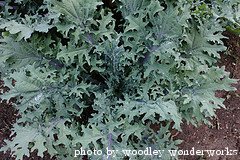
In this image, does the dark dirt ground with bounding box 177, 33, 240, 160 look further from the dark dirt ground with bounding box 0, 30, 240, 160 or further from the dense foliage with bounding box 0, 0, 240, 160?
the dense foliage with bounding box 0, 0, 240, 160

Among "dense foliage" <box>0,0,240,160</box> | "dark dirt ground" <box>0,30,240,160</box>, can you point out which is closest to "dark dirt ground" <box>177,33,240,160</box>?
"dark dirt ground" <box>0,30,240,160</box>

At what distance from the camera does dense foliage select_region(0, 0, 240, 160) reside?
291 centimetres

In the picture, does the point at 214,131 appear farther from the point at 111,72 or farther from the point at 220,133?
the point at 111,72

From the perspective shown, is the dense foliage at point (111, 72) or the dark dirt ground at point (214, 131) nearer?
the dense foliage at point (111, 72)

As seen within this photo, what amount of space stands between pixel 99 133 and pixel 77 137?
177mm

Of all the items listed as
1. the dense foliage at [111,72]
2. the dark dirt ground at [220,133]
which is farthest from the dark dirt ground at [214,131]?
the dense foliage at [111,72]

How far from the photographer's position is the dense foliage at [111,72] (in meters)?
2.91

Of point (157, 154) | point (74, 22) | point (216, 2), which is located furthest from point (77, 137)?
point (216, 2)

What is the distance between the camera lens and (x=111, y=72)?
3.27 metres

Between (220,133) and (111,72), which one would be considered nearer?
(111,72)

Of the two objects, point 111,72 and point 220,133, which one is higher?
point 111,72

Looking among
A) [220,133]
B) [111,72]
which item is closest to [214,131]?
[220,133]

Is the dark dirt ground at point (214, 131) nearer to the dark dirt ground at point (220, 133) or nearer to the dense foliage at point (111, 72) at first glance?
the dark dirt ground at point (220, 133)

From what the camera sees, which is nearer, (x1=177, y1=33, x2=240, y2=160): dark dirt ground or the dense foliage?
the dense foliage
